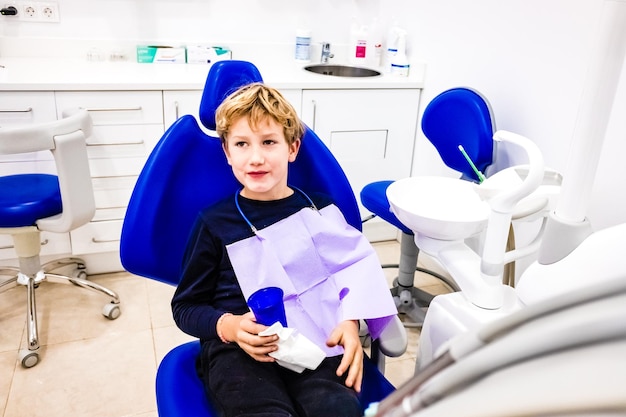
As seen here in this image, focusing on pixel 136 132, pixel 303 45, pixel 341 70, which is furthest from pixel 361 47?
pixel 136 132

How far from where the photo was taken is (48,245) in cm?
236

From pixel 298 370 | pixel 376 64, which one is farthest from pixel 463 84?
pixel 298 370

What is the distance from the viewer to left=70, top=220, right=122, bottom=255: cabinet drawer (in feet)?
7.78

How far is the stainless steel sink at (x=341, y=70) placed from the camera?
2.88 metres

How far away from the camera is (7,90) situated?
2.06 meters

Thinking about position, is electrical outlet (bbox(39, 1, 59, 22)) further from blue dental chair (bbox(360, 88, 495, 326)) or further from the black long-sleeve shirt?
the black long-sleeve shirt

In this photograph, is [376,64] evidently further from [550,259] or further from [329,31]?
[550,259]

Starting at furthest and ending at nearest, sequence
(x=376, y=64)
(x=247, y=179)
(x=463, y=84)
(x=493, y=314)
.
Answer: (x=376, y=64) → (x=463, y=84) → (x=247, y=179) → (x=493, y=314)

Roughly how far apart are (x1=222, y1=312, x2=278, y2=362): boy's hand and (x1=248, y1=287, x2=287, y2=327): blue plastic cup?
6 centimetres

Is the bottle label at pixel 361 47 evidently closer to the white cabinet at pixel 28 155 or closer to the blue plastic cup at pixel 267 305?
the white cabinet at pixel 28 155

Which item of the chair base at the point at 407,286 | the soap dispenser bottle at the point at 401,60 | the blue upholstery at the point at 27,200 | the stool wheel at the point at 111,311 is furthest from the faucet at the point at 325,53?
the stool wheel at the point at 111,311

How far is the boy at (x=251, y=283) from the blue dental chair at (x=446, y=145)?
84 centimetres

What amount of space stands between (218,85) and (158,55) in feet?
5.10

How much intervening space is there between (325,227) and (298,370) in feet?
1.11
